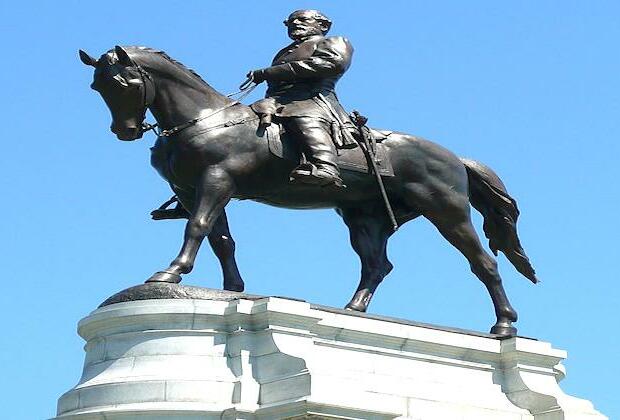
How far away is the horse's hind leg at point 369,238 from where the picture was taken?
2652 centimetres

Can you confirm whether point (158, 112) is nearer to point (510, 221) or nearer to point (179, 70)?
point (179, 70)

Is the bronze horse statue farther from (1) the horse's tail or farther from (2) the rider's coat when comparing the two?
(2) the rider's coat

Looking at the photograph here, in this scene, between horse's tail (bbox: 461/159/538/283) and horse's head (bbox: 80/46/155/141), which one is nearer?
horse's head (bbox: 80/46/155/141)

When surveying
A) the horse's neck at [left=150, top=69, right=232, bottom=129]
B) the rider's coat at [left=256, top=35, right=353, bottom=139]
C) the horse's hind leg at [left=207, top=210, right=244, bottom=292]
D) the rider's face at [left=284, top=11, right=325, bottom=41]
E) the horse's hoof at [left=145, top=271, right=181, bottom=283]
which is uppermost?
the rider's face at [left=284, top=11, right=325, bottom=41]

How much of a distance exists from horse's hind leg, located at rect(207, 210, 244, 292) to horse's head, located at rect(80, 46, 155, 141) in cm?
175

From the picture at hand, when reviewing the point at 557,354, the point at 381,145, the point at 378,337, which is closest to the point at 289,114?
Result: the point at 381,145

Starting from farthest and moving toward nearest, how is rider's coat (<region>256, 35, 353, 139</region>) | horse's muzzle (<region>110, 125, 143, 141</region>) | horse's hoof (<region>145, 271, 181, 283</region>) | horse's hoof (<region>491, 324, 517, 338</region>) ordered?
horse's hoof (<region>491, 324, 517, 338</region>)
rider's coat (<region>256, 35, 353, 139</region>)
horse's muzzle (<region>110, 125, 143, 141</region>)
horse's hoof (<region>145, 271, 181, 283</region>)

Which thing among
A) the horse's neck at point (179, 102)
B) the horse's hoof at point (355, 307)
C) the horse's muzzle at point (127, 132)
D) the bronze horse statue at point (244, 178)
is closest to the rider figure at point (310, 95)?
the bronze horse statue at point (244, 178)

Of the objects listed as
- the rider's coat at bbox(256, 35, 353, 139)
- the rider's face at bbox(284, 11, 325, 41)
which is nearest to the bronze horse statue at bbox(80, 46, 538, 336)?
the rider's coat at bbox(256, 35, 353, 139)

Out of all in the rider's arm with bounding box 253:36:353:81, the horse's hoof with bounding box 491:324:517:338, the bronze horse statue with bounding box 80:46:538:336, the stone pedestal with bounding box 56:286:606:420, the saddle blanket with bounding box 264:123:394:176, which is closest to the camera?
the stone pedestal with bounding box 56:286:606:420

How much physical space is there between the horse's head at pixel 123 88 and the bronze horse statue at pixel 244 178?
0.04 ft

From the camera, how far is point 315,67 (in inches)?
1021

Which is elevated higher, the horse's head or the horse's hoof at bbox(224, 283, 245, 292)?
the horse's head

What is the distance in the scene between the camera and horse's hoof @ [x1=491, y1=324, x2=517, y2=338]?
2641 centimetres
